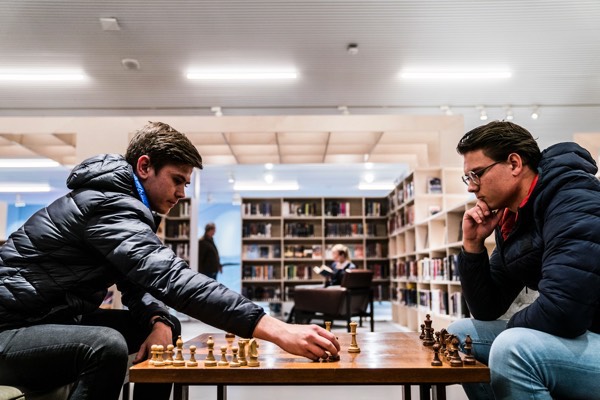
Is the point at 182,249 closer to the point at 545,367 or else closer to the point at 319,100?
the point at 319,100

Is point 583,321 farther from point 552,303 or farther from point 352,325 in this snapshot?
point 352,325

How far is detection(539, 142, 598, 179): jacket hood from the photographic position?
146cm

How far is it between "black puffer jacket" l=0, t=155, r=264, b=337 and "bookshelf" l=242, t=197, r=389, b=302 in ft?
29.5

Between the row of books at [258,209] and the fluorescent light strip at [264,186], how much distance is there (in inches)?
149

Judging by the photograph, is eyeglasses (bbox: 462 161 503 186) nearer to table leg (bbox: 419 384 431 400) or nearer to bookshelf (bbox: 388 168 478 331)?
table leg (bbox: 419 384 431 400)

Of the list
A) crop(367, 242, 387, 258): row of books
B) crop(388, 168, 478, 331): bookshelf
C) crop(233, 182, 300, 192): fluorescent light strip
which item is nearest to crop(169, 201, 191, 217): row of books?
crop(367, 242, 387, 258): row of books

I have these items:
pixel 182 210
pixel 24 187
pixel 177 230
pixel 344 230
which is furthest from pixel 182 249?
pixel 24 187

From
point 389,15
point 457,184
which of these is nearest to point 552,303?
point 389,15

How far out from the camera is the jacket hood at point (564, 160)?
4.81 feet

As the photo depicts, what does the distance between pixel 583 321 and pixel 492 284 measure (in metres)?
0.47

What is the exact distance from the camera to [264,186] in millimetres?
14852

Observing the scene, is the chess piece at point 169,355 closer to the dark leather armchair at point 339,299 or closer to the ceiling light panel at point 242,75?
the dark leather armchair at point 339,299

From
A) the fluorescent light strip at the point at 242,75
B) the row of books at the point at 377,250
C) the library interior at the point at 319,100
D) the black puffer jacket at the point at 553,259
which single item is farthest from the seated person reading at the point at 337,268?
the black puffer jacket at the point at 553,259

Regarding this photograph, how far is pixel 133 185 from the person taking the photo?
1688 millimetres
